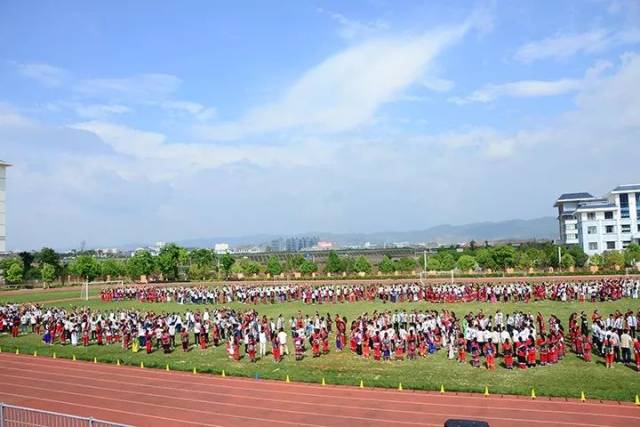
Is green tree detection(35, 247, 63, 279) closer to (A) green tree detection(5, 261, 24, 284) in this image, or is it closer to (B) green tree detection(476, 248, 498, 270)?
(A) green tree detection(5, 261, 24, 284)

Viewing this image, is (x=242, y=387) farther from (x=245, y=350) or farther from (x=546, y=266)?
(x=546, y=266)

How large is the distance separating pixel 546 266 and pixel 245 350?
1942 inches

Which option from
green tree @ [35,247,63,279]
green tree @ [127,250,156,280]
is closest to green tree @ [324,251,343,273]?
green tree @ [127,250,156,280]

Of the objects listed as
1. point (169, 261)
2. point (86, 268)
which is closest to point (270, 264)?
point (169, 261)

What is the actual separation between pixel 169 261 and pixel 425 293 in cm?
3995

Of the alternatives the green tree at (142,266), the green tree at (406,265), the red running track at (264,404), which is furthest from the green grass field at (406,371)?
the green tree at (142,266)

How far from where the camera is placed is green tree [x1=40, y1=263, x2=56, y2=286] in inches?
2650

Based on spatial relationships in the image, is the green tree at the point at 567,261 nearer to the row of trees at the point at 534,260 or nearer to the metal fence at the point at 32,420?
the row of trees at the point at 534,260

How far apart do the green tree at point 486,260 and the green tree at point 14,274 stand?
2152 inches

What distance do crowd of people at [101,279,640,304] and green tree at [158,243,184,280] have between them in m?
21.0

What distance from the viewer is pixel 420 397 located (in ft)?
50.4

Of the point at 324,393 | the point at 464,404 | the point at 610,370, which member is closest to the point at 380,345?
the point at 324,393

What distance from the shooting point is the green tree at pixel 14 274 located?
66.1 meters

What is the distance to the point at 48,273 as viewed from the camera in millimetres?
67250
